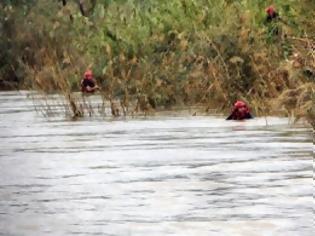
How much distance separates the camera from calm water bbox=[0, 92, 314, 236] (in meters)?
9.69

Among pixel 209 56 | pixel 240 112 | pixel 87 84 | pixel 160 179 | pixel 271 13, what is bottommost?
pixel 160 179

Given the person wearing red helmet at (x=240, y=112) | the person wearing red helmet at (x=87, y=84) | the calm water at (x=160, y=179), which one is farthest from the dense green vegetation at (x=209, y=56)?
the calm water at (x=160, y=179)

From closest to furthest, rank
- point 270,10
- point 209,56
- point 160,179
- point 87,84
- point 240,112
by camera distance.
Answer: point 160,179, point 240,112, point 270,10, point 209,56, point 87,84

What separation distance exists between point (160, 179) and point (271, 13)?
959cm

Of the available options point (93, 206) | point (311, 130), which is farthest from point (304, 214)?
point (311, 130)

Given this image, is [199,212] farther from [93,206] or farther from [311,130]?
[311,130]

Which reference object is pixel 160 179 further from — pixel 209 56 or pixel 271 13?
pixel 209 56

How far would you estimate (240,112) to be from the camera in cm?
1908

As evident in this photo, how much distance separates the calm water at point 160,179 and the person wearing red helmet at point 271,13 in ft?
8.63

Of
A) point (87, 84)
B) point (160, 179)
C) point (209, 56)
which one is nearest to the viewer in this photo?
point (160, 179)

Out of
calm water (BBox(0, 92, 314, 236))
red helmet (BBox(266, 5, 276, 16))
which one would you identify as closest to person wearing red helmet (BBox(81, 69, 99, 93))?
red helmet (BBox(266, 5, 276, 16))

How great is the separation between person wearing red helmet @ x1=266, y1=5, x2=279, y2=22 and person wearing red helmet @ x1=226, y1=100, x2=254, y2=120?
2743 millimetres

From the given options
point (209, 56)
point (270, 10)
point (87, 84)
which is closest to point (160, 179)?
point (270, 10)

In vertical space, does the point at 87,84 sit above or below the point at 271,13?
below
